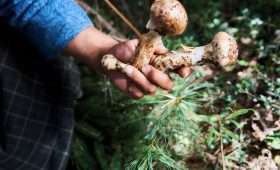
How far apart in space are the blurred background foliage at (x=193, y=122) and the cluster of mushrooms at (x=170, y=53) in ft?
1.37

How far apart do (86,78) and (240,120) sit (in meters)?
0.52

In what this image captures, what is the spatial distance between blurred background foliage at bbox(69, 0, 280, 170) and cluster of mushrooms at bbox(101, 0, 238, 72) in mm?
416

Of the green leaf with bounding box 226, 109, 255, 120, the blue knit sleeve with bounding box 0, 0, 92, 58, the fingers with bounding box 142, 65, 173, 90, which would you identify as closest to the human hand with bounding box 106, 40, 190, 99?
the fingers with bounding box 142, 65, 173, 90

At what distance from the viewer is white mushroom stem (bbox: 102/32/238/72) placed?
89cm

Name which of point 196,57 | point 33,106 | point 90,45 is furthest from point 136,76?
point 33,106

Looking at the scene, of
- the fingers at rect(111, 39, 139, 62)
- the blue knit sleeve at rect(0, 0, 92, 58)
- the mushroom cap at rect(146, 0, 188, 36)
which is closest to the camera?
the mushroom cap at rect(146, 0, 188, 36)

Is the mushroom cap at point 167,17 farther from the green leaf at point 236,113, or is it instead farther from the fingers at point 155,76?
the green leaf at point 236,113

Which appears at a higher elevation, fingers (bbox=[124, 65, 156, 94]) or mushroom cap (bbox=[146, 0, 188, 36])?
mushroom cap (bbox=[146, 0, 188, 36])

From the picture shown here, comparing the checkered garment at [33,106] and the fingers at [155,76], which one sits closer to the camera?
the fingers at [155,76]

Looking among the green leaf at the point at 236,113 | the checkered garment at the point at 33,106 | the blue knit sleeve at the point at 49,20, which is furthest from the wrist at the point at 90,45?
the green leaf at the point at 236,113

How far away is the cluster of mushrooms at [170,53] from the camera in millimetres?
840

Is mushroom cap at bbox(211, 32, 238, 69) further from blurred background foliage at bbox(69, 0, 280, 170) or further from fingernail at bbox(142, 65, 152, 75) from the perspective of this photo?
blurred background foliage at bbox(69, 0, 280, 170)

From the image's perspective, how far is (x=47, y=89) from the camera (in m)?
1.26

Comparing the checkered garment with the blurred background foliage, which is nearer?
the checkered garment
